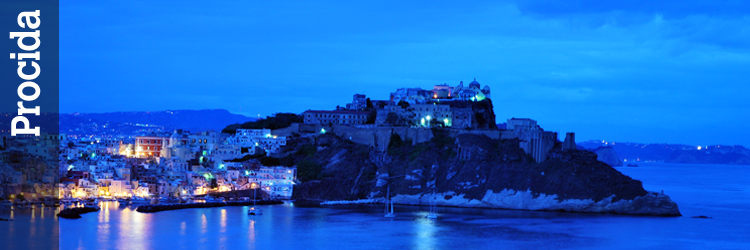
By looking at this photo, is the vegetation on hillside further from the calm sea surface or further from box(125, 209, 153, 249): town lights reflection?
box(125, 209, 153, 249): town lights reflection

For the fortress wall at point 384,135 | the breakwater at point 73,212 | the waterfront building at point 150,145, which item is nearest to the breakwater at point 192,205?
the breakwater at point 73,212

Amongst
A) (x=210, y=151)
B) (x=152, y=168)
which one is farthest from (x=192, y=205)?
(x=210, y=151)

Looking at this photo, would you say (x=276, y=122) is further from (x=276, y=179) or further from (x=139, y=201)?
(x=139, y=201)

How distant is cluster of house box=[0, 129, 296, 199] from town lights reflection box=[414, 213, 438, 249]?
11953mm

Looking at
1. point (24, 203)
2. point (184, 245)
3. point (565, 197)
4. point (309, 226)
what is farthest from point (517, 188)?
point (24, 203)

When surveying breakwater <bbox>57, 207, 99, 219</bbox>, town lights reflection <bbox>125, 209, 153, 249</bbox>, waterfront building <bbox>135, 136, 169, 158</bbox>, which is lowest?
town lights reflection <bbox>125, 209, 153, 249</bbox>

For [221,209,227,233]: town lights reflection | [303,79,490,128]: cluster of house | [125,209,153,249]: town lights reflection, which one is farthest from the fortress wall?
[125,209,153,249]: town lights reflection

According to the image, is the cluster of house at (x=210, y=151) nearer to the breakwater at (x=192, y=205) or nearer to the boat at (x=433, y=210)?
the breakwater at (x=192, y=205)

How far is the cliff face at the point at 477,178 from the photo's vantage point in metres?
40.6

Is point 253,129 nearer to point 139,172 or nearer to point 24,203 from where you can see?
point 139,172

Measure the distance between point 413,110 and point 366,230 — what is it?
20.0 metres

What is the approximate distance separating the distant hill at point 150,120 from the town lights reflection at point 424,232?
76712mm

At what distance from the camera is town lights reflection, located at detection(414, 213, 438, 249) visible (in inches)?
1177

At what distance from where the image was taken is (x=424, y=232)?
108ft
